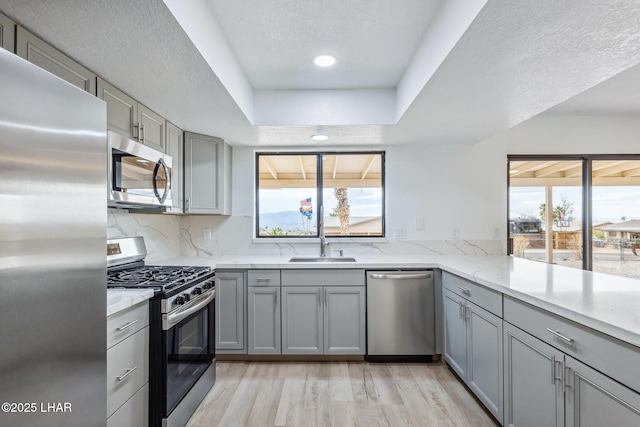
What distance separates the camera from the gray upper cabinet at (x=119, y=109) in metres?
1.81

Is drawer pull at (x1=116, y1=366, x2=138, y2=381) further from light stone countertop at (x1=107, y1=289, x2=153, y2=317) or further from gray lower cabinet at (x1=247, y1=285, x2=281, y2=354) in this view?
gray lower cabinet at (x1=247, y1=285, x2=281, y2=354)

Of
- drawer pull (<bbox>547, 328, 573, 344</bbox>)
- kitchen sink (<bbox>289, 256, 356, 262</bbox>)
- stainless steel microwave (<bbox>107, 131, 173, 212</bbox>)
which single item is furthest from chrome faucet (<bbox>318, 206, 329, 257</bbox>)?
drawer pull (<bbox>547, 328, 573, 344</bbox>)

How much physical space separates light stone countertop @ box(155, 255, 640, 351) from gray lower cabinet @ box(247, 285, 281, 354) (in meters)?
0.22

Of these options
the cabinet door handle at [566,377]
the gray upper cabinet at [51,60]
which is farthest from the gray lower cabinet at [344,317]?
the gray upper cabinet at [51,60]

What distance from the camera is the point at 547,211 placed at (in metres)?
3.44

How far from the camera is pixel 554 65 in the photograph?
1658 millimetres

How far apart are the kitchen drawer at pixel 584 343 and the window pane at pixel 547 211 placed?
2080mm

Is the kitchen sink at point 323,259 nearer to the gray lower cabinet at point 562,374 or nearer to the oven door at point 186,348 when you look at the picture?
the oven door at point 186,348

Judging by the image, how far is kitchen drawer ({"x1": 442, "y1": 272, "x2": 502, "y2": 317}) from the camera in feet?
6.24

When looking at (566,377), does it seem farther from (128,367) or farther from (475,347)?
(128,367)

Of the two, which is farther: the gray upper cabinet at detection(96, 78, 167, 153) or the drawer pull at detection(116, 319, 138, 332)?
the gray upper cabinet at detection(96, 78, 167, 153)

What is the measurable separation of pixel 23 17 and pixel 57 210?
3.07 ft

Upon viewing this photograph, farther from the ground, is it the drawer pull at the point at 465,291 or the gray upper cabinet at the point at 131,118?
the gray upper cabinet at the point at 131,118

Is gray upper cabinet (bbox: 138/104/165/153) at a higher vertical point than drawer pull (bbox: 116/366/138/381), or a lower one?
higher
